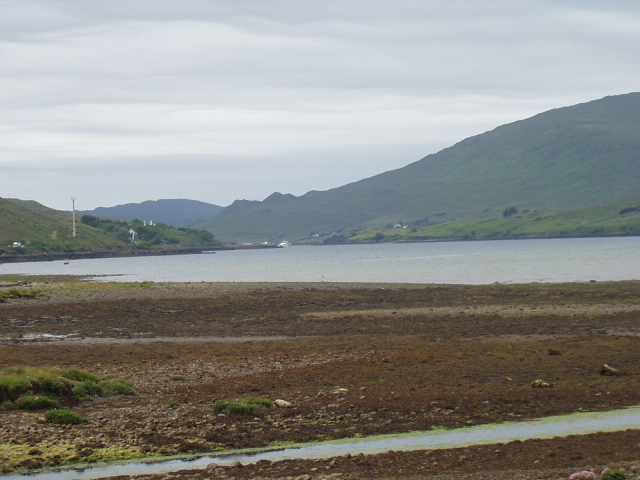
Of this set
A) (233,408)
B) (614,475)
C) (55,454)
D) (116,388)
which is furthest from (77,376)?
(614,475)

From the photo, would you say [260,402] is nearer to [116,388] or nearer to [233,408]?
[233,408]

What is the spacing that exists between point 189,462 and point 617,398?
11.4 meters

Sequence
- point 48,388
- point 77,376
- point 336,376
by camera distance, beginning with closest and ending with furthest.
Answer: point 48,388, point 77,376, point 336,376

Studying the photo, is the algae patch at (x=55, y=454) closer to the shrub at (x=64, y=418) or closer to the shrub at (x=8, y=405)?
the shrub at (x=64, y=418)

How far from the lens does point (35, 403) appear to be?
20.0 metres

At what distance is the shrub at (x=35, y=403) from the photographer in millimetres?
19906

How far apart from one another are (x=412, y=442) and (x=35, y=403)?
9.80m

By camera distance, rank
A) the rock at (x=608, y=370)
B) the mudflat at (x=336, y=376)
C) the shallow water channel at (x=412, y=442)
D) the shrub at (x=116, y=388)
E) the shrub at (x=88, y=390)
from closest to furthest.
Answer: the mudflat at (x=336, y=376) < the shallow water channel at (x=412, y=442) < the shrub at (x=88, y=390) < the shrub at (x=116, y=388) < the rock at (x=608, y=370)

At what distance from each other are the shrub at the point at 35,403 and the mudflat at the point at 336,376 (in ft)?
2.26

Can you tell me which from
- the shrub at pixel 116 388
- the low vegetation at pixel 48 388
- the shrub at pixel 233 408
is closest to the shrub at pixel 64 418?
the low vegetation at pixel 48 388

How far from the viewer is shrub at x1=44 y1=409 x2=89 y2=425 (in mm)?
18406

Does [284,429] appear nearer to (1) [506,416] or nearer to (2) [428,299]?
(1) [506,416]

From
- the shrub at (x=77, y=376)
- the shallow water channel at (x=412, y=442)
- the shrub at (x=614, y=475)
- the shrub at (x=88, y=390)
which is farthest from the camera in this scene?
the shrub at (x=77, y=376)

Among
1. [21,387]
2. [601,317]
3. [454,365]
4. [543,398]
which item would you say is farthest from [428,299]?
[21,387]
